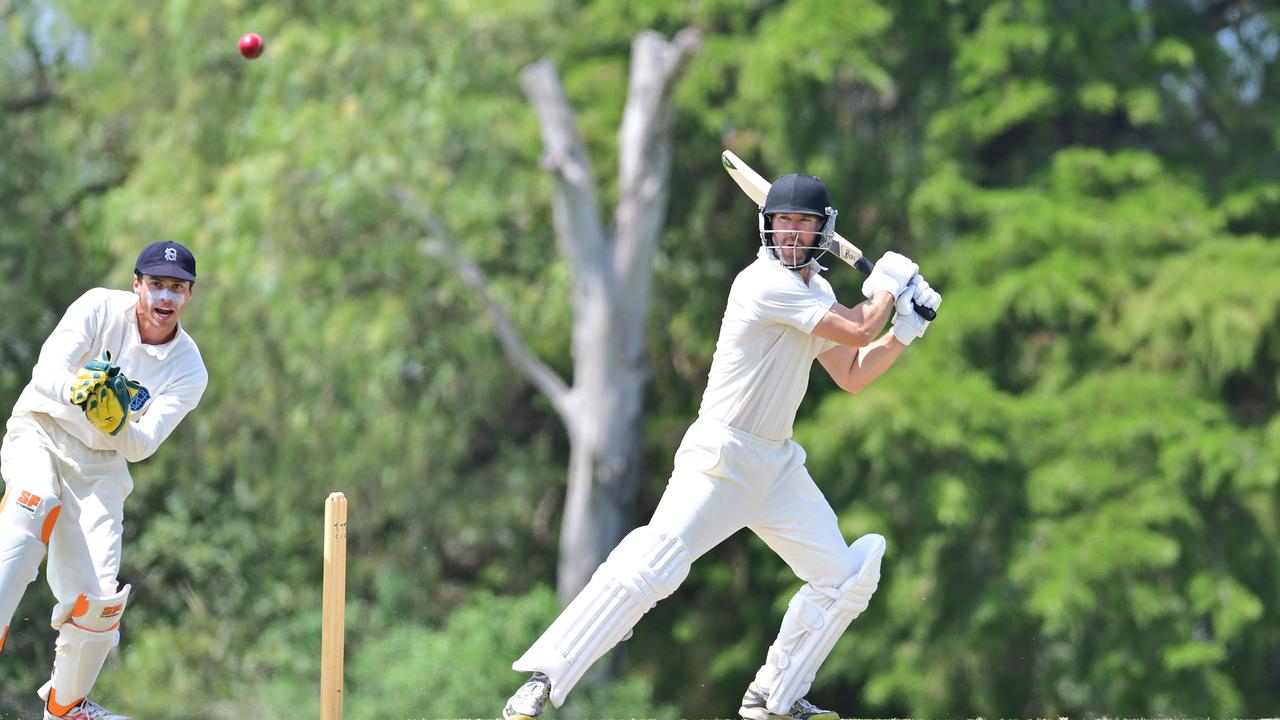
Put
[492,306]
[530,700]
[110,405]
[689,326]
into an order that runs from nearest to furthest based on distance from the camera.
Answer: [530,700]
[110,405]
[492,306]
[689,326]

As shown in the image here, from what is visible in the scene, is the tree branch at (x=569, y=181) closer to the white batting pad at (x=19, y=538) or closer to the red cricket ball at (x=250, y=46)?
the red cricket ball at (x=250, y=46)

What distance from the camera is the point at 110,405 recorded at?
5.00m

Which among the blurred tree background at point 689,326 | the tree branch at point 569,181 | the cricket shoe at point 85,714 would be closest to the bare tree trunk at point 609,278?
the tree branch at point 569,181

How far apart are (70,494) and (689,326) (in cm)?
929

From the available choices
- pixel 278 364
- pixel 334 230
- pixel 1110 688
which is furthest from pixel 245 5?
pixel 1110 688

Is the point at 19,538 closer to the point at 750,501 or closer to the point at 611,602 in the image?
the point at 611,602

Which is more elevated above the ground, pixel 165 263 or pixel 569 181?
pixel 569 181

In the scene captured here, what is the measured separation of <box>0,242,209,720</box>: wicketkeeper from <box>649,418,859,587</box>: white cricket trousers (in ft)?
5.25

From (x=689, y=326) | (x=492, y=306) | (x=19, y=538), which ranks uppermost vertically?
(x=492, y=306)

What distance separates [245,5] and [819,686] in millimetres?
7477

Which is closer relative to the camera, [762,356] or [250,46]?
[762,356]

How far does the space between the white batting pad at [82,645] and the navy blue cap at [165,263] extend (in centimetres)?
96

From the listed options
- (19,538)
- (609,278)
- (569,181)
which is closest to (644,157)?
(569,181)

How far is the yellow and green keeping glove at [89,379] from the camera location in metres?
4.94
